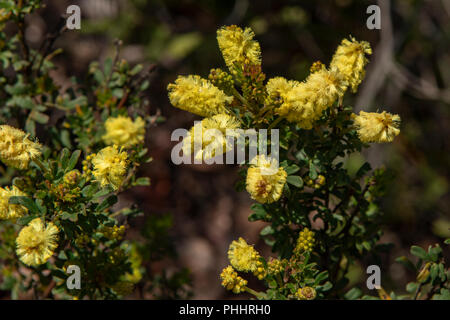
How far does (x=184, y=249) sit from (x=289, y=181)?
290cm

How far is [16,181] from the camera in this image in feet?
5.34

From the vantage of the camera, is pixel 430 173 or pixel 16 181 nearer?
pixel 16 181

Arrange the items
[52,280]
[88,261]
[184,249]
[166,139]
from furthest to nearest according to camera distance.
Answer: [166,139]
[184,249]
[52,280]
[88,261]

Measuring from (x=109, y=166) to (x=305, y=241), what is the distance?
73 cm

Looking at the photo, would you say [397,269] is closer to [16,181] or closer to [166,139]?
[166,139]

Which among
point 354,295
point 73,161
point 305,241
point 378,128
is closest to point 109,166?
point 73,161

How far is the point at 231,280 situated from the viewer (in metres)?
1.53

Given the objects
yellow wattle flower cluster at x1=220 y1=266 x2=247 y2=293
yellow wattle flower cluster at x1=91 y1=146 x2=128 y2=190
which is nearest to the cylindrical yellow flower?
yellow wattle flower cluster at x1=220 y1=266 x2=247 y2=293

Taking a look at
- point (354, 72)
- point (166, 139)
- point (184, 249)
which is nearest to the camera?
point (354, 72)

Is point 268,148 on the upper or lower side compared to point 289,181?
upper

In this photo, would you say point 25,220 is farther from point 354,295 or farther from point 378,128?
point 354,295

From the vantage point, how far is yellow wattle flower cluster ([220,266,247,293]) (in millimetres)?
1522

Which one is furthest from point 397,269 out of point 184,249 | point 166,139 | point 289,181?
point 289,181
